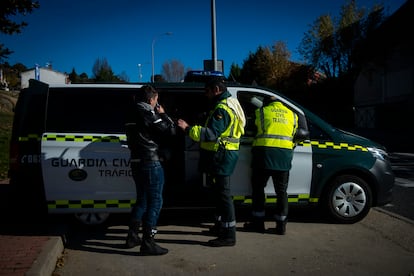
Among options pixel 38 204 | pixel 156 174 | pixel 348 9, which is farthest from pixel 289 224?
pixel 348 9

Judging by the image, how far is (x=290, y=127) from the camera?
4.99 m

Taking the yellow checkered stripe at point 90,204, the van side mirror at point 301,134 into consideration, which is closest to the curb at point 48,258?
the yellow checkered stripe at point 90,204

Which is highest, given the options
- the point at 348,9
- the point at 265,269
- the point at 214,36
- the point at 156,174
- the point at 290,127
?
the point at 348,9

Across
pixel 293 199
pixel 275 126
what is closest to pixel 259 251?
pixel 293 199

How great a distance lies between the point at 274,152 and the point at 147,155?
1.60 metres

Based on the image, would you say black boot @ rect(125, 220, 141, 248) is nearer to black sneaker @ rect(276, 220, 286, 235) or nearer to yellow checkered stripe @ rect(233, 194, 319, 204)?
yellow checkered stripe @ rect(233, 194, 319, 204)

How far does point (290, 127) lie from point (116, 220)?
2.95 meters

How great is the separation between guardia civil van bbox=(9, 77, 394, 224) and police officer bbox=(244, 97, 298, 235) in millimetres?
255

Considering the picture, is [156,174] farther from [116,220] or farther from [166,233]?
[116,220]

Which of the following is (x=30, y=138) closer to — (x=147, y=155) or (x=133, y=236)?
(x=147, y=155)

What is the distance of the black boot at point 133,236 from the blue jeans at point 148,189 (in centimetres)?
11

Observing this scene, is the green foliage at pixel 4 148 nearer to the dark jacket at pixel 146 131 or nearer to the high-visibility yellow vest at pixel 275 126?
the dark jacket at pixel 146 131

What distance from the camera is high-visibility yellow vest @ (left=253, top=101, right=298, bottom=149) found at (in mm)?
4922

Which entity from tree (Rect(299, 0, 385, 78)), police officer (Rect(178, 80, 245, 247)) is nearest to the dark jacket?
Result: police officer (Rect(178, 80, 245, 247))
